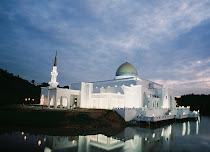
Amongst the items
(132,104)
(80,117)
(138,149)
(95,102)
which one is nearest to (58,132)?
(80,117)

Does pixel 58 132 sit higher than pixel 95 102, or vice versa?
pixel 95 102

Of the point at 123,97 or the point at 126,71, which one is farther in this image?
the point at 126,71

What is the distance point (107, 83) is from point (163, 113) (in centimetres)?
1718

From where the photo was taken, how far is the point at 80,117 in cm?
2703

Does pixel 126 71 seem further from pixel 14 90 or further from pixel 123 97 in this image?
pixel 14 90

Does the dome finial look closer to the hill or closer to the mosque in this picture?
the mosque

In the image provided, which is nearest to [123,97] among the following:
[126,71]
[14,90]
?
[126,71]

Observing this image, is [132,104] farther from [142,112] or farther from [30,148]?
[30,148]

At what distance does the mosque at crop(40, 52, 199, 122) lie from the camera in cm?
3459

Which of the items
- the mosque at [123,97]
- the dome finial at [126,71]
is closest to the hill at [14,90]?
the mosque at [123,97]

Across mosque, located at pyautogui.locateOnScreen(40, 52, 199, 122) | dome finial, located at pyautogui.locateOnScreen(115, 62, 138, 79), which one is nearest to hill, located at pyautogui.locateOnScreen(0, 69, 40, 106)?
mosque, located at pyautogui.locateOnScreen(40, 52, 199, 122)

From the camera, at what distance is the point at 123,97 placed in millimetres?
39469

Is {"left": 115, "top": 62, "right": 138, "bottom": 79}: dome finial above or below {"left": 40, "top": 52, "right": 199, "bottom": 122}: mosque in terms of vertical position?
above

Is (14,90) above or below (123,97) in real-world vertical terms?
above
